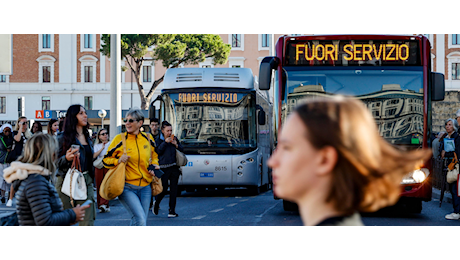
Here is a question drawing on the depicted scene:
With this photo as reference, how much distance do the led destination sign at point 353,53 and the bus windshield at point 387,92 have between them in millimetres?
134

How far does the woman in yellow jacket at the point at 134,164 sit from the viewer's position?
20.7 feet

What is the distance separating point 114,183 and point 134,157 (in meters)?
0.40

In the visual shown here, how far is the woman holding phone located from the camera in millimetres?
5976

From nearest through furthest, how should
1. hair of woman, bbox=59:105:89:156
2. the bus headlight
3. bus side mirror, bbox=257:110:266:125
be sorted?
1. hair of woman, bbox=59:105:89:156
2. the bus headlight
3. bus side mirror, bbox=257:110:266:125

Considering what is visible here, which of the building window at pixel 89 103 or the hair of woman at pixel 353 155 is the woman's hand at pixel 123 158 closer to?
the hair of woman at pixel 353 155

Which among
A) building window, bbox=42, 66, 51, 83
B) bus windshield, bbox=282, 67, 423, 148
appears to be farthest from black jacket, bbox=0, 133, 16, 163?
building window, bbox=42, 66, 51, 83

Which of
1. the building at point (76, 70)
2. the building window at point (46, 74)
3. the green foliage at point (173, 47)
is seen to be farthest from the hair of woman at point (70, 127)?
the building window at point (46, 74)

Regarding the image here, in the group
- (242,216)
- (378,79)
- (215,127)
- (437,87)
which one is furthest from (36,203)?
(215,127)

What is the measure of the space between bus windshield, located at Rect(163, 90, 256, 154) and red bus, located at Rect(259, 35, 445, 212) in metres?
4.79

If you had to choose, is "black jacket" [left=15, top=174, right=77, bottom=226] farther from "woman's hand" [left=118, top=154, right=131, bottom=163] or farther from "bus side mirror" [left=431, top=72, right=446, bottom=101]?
"bus side mirror" [left=431, top=72, right=446, bottom=101]

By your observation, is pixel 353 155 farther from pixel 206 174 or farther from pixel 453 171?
pixel 206 174

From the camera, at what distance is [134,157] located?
6.50 m
